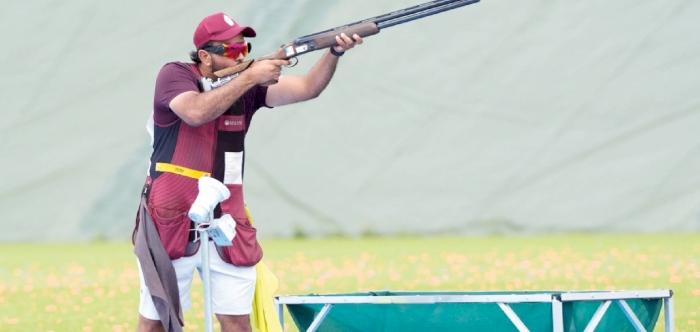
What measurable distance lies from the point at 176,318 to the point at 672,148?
54.0 ft

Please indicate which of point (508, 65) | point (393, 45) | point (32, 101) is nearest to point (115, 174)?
point (32, 101)

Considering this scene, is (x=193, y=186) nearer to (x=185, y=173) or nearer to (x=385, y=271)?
(x=185, y=173)

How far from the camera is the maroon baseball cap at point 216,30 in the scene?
563 centimetres

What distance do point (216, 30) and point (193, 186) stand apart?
755 mm

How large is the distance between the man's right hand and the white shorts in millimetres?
844

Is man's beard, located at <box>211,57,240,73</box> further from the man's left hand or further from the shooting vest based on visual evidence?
the man's left hand

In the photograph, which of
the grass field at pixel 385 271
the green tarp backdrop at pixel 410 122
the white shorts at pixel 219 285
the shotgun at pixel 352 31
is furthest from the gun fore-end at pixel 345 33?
the green tarp backdrop at pixel 410 122

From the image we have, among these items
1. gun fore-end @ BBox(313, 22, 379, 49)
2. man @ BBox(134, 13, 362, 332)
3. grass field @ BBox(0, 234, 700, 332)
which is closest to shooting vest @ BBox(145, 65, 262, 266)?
man @ BBox(134, 13, 362, 332)

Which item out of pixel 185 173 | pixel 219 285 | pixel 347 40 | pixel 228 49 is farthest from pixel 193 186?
pixel 347 40

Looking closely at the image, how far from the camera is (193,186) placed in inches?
221

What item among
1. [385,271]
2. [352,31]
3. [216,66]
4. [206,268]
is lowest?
[206,268]

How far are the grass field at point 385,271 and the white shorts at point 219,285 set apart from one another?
384cm

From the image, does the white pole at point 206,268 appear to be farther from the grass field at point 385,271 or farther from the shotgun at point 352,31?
the grass field at point 385,271

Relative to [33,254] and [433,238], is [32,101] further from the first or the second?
[433,238]
